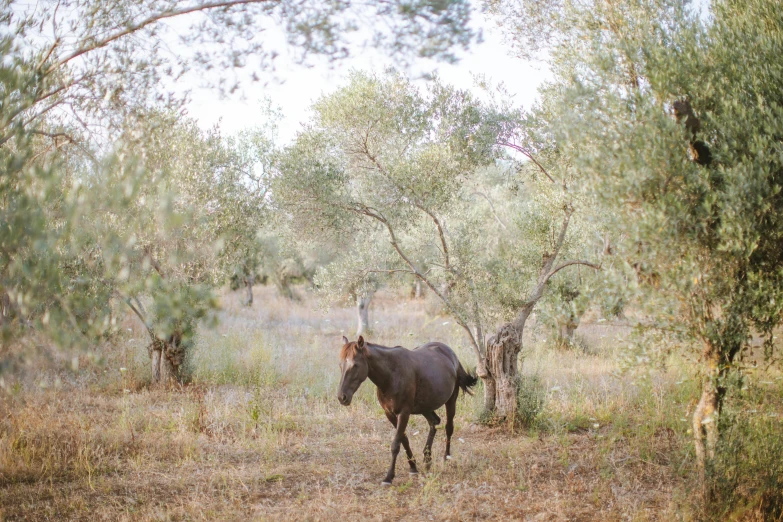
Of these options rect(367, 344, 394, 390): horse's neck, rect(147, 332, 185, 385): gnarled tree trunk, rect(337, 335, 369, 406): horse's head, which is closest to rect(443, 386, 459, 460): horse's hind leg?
rect(367, 344, 394, 390): horse's neck

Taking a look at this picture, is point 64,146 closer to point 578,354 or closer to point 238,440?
point 238,440

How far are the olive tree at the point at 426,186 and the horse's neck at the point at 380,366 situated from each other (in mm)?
2526

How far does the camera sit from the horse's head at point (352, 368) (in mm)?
6969

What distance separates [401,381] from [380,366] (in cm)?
42

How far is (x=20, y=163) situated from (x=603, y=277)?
16.8ft

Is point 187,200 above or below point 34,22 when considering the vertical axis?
below

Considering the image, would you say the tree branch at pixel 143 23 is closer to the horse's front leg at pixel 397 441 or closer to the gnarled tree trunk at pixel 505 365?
the horse's front leg at pixel 397 441

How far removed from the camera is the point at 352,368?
23.2ft

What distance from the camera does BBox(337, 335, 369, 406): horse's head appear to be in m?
6.97

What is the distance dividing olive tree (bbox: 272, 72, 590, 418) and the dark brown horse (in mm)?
1807

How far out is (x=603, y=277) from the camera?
5.79 metres

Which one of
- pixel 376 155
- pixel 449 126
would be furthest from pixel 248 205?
pixel 449 126

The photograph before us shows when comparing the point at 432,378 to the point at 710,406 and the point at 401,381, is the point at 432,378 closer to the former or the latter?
the point at 401,381

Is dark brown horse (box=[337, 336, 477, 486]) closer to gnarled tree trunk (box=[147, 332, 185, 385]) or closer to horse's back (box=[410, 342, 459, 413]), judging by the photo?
horse's back (box=[410, 342, 459, 413])
